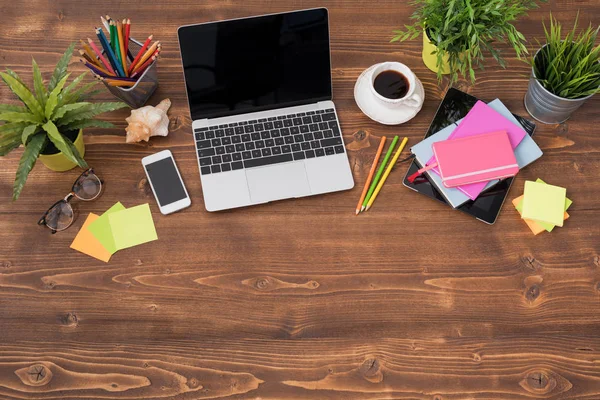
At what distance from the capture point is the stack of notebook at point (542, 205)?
1.04m

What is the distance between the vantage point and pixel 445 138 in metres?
1.09

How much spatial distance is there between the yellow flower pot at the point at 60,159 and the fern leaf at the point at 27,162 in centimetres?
7

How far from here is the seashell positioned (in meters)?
1.07

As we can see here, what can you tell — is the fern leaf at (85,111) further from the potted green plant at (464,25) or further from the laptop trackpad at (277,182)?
the potted green plant at (464,25)

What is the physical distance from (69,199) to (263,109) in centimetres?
46

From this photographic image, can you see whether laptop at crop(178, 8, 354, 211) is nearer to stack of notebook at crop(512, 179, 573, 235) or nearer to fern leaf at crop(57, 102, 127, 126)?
fern leaf at crop(57, 102, 127, 126)

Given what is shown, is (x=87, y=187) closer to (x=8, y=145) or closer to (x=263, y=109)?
(x=8, y=145)

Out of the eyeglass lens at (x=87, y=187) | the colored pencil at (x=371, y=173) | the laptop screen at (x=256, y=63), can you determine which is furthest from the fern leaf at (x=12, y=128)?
the colored pencil at (x=371, y=173)

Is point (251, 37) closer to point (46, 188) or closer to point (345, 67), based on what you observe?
point (345, 67)

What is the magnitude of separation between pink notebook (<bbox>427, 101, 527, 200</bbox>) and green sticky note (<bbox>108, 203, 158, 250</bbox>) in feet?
2.01

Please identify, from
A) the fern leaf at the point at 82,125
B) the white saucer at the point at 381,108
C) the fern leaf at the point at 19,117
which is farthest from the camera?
the white saucer at the point at 381,108

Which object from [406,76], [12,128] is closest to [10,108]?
[12,128]

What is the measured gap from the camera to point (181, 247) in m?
1.04

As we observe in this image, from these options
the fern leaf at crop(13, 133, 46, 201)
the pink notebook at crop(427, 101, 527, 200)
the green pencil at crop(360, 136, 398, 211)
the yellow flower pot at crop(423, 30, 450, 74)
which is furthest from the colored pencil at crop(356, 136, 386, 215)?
the fern leaf at crop(13, 133, 46, 201)
